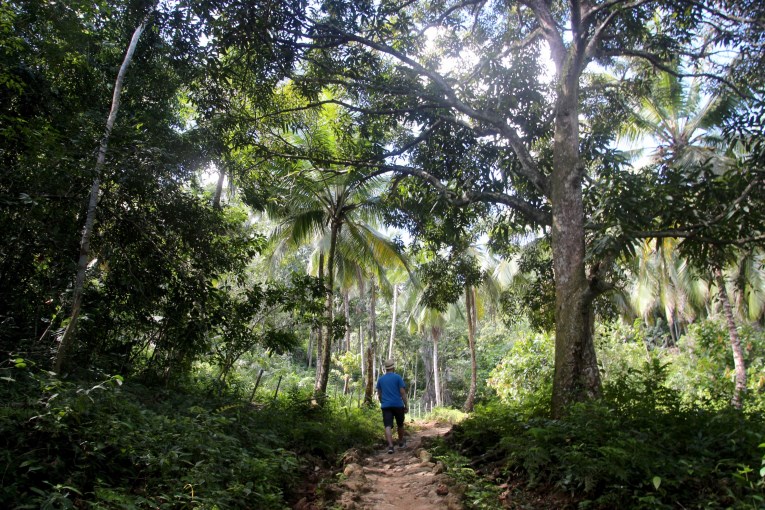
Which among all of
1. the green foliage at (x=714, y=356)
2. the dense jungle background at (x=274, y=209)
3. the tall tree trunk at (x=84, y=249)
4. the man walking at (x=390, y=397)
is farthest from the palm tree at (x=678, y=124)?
the tall tree trunk at (x=84, y=249)

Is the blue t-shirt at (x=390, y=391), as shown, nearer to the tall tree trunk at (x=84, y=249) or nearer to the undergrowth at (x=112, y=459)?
the undergrowth at (x=112, y=459)

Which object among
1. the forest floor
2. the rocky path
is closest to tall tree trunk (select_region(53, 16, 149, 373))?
Result: the forest floor

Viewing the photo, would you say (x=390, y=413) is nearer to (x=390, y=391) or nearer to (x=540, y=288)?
(x=390, y=391)

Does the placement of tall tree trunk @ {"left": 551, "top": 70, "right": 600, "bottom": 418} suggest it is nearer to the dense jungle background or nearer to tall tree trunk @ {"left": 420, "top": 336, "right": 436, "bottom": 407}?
the dense jungle background

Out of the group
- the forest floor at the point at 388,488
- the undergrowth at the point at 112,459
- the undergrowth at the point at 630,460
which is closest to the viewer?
the undergrowth at the point at 112,459

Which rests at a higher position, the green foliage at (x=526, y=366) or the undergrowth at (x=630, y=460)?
the green foliage at (x=526, y=366)

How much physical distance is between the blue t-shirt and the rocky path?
42.8 inches

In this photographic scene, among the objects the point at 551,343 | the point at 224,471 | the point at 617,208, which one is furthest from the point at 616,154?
the point at 551,343

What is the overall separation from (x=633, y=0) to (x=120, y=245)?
28.0ft

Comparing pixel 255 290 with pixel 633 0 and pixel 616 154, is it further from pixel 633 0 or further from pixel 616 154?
pixel 633 0

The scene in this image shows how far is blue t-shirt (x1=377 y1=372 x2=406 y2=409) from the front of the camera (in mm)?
8062

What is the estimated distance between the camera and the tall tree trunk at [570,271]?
225 inches

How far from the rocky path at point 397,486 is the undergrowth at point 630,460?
26 centimetres

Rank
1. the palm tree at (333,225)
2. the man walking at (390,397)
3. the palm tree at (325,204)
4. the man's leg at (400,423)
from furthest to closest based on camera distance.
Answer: the palm tree at (333,225) < the palm tree at (325,204) < the man's leg at (400,423) < the man walking at (390,397)
